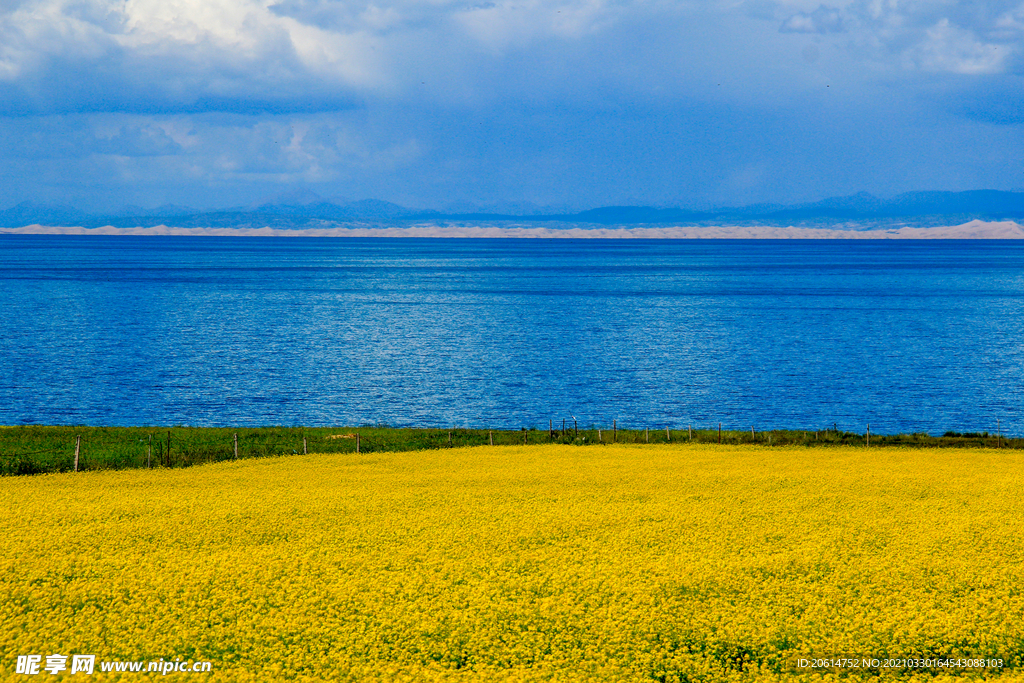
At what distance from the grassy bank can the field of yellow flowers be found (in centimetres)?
664

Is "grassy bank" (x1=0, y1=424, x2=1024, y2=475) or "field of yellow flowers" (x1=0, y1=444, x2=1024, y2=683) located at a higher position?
"field of yellow flowers" (x1=0, y1=444, x2=1024, y2=683)

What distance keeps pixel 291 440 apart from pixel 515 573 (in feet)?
104

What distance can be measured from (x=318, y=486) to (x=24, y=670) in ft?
59.7

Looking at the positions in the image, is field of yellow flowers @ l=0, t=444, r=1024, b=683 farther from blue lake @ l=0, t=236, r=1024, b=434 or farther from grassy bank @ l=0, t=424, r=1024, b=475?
blue lake @ l=0, t=236, r=1024, b=434

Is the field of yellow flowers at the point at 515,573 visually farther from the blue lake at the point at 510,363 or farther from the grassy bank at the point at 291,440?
the blue lake at the point at 510,363

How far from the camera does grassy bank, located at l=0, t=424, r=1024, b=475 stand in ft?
155

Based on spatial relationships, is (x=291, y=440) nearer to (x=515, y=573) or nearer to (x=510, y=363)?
(x=515, y=573)

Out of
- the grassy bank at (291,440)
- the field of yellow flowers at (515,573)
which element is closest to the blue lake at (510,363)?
the grassy bank at (291,440)

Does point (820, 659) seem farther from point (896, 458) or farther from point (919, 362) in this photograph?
point (919, 362)

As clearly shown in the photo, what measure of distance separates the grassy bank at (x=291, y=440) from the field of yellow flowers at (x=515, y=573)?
21.8 ft

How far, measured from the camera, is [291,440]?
55062mm

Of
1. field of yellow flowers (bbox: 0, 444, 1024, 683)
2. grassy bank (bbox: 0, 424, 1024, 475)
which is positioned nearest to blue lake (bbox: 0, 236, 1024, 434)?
grassy bank (bbox: 0, 424, 1024, 475)

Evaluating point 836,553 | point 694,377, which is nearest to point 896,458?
point 836,553

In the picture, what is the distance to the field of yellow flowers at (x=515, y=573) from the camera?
21656 mm
